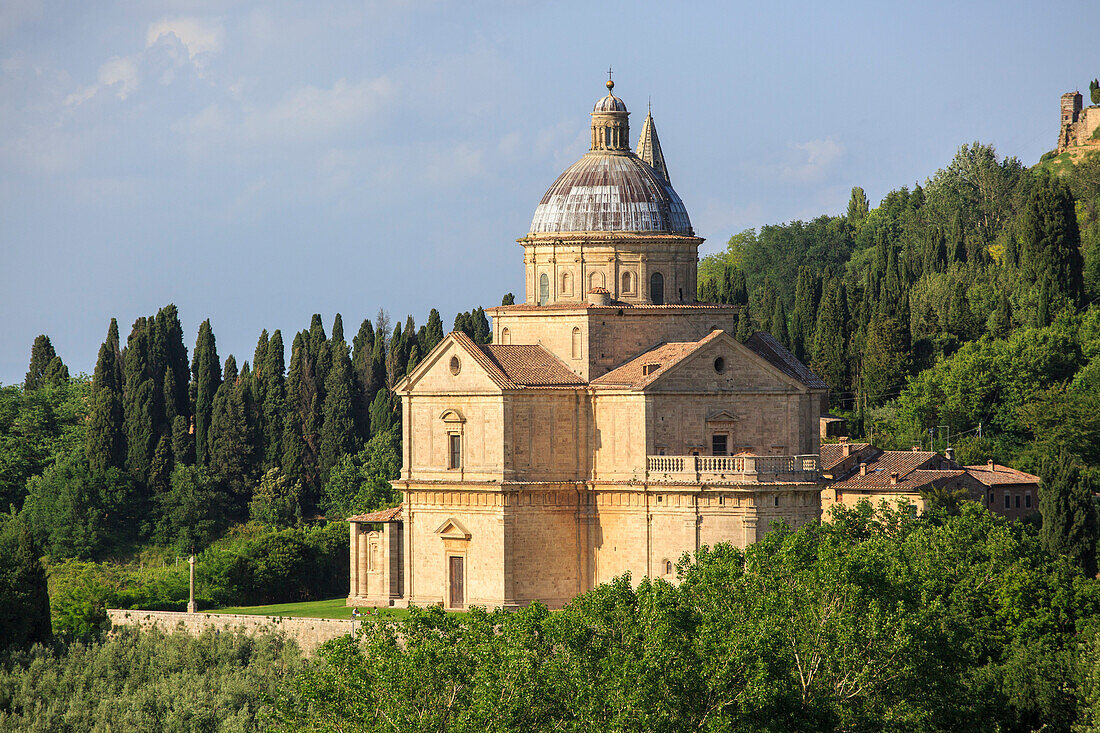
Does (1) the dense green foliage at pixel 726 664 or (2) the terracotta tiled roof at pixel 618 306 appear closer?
(1) the dense green foliage at pixel 726 664

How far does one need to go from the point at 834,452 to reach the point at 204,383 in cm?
3169

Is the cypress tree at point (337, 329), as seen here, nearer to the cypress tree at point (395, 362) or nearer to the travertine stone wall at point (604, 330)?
the cypress tree at point (395, 362)

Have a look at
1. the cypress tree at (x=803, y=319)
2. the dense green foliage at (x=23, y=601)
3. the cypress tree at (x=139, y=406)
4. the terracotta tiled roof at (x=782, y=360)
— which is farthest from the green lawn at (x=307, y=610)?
the cypress tree at (x=803, y=319)

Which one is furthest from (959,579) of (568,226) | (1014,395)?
(1014,395)

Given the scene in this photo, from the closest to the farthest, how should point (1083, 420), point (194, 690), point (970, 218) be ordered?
point (194, 690), point (1083, 420), point (970, 218)

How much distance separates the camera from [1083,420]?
87250 millimetres

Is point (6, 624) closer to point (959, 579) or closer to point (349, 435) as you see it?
point (959, 579)

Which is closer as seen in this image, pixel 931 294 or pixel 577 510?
pixel 577 510

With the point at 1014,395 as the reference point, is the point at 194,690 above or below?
below

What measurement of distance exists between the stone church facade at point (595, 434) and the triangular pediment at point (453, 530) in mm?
42

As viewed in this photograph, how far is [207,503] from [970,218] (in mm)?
61112

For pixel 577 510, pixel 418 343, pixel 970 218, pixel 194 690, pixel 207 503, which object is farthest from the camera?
pixel 970 218

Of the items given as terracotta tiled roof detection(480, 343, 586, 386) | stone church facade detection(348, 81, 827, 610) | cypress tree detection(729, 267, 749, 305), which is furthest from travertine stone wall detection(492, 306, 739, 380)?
cypress tree detection(729, 267, 749, 305)

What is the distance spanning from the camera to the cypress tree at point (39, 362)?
352 feet
